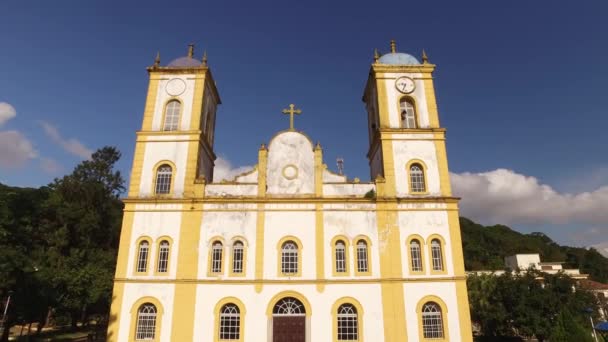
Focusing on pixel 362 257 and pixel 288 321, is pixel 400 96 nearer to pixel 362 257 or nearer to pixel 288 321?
pixel 362 257

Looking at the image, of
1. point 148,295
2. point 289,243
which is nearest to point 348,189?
point 289,243

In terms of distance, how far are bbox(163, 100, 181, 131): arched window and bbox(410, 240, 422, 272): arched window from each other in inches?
586

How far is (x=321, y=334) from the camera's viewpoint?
19.1m

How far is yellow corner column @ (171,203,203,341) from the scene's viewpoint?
19.0 m

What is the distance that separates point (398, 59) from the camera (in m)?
25.0

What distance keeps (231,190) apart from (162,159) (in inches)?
174

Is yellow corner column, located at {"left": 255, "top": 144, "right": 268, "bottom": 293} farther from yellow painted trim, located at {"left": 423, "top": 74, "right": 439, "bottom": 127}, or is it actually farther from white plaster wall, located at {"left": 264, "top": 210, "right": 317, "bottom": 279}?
yellow painted trim, located at {"left": 423, "top": 74, "right": 439, "bottom": 127}

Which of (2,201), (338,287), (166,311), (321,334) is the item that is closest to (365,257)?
(338,287)

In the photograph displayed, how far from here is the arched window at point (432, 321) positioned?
19.3 meters

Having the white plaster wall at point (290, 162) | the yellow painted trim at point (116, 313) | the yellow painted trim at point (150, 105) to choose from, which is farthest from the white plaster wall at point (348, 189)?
the yellow painted trim at point (116, 313)

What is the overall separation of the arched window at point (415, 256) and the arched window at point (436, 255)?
70 centimetres

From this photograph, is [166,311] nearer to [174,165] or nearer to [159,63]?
[174,165]

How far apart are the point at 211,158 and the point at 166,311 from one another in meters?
10.3

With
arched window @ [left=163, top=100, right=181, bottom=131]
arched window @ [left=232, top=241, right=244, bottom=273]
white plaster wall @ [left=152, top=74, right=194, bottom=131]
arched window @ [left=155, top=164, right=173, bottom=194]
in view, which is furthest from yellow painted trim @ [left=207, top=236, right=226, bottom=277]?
arched window @ [left=163, top=100, right=181, bottom=131]
